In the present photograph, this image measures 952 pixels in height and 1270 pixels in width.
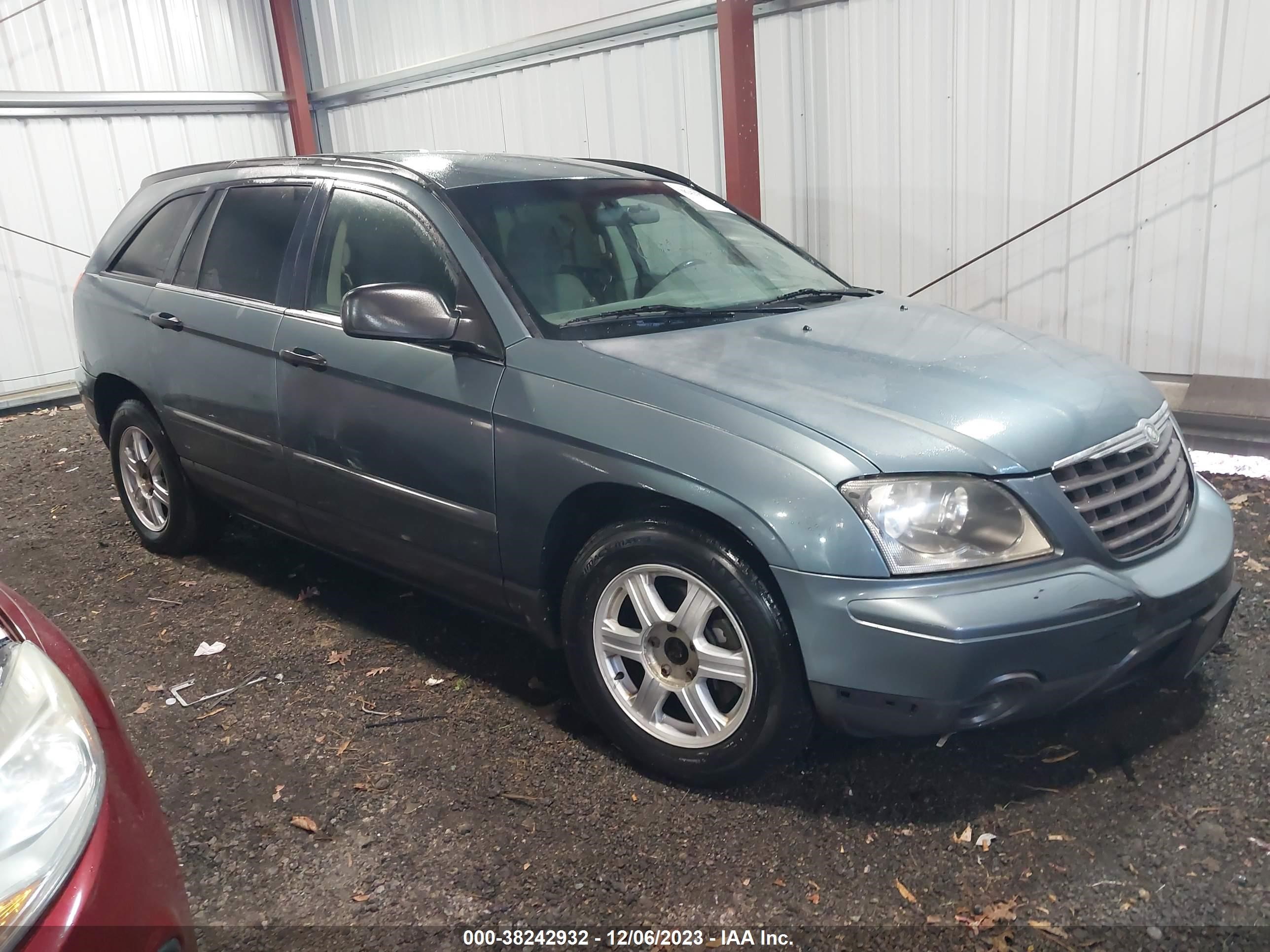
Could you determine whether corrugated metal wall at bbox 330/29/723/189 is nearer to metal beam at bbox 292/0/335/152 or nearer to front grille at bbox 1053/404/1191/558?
metal beam at bbox 292/0/335/152

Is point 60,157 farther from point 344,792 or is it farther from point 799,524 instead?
point 799,524

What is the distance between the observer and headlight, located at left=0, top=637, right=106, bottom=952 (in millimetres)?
1402

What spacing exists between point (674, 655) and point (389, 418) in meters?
1.18

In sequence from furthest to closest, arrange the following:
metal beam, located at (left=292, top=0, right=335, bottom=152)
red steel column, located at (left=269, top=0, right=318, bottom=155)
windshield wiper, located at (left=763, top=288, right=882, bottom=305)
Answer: metal beam, located at (left=292, top=0, right=335, bottom=152)
red steel column, located at (left=269, top=0, right=318, bottom=155)
windshield wiper, located at (left=763, top=288, right=882, bottom=305)

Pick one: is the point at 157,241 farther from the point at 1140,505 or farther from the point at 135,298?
the point at 1140,505

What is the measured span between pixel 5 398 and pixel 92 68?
309cm

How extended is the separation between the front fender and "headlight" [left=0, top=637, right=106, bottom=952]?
1.29 m

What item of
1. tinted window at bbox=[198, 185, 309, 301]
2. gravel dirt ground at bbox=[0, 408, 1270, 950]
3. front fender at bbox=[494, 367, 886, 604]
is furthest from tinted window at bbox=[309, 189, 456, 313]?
gravel dirt ground at bbox=[0, 408, 1270, 950]

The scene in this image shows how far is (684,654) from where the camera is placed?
8.54 feet

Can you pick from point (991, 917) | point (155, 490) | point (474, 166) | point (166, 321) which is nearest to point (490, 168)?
point (474, 166)

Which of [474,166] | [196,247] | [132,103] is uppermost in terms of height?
[132,103]

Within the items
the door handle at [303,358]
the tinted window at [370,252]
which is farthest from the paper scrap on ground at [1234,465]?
the door handle at [303,358]

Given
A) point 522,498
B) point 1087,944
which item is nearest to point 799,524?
point 522,498

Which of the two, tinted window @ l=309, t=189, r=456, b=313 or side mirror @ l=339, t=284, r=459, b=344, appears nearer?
side mirror @ l=339, t=284, r=459, b=344
